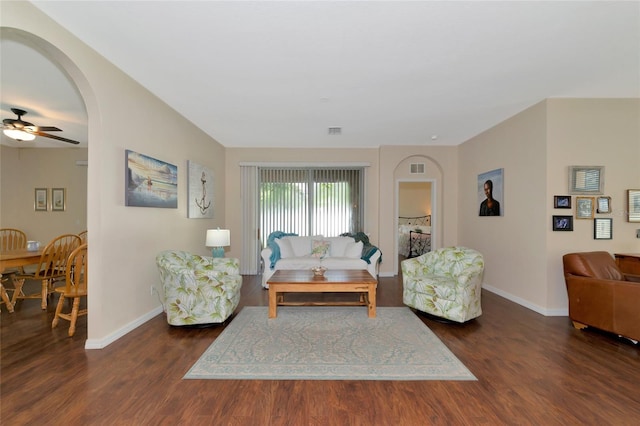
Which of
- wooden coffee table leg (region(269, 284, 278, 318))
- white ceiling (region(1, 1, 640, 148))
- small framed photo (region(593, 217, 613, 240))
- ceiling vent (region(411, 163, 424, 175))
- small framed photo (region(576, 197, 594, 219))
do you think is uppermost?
white ceiling (region(1, 1, 640, 148))

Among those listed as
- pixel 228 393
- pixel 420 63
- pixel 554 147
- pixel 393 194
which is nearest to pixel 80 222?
pixel 228 393

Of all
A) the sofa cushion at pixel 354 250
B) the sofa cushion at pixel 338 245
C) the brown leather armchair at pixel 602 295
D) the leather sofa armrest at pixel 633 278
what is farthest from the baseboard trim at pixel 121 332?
the leather sofa armrest at pixel 633 278

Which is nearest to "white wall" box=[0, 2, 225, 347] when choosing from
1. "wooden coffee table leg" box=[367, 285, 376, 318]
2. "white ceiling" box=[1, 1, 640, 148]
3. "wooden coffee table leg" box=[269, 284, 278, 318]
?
"white ceiling" box=[1, 1, 640, 148]

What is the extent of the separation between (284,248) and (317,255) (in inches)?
25.5

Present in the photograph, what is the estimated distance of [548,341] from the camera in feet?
10.0

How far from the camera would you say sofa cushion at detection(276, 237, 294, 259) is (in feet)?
17.9

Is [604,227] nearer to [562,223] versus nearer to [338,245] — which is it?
[562,223]

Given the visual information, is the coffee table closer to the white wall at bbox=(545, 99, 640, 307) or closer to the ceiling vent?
the white wall at bbox=(545, 99, 640, 307)

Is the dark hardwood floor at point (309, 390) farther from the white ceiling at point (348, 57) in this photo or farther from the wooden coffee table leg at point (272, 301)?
the white ceiling at point (348, 57)

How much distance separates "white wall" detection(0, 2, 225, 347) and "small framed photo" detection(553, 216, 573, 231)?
528 cm

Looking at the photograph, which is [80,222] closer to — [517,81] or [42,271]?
[42,271]

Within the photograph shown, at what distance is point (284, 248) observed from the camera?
550cm

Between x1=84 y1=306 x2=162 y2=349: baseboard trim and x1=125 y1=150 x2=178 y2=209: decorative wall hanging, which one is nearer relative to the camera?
x1=84 y1=306 x2=162 y2=349: baseboard trim

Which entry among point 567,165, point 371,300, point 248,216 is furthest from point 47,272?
point 567,165
